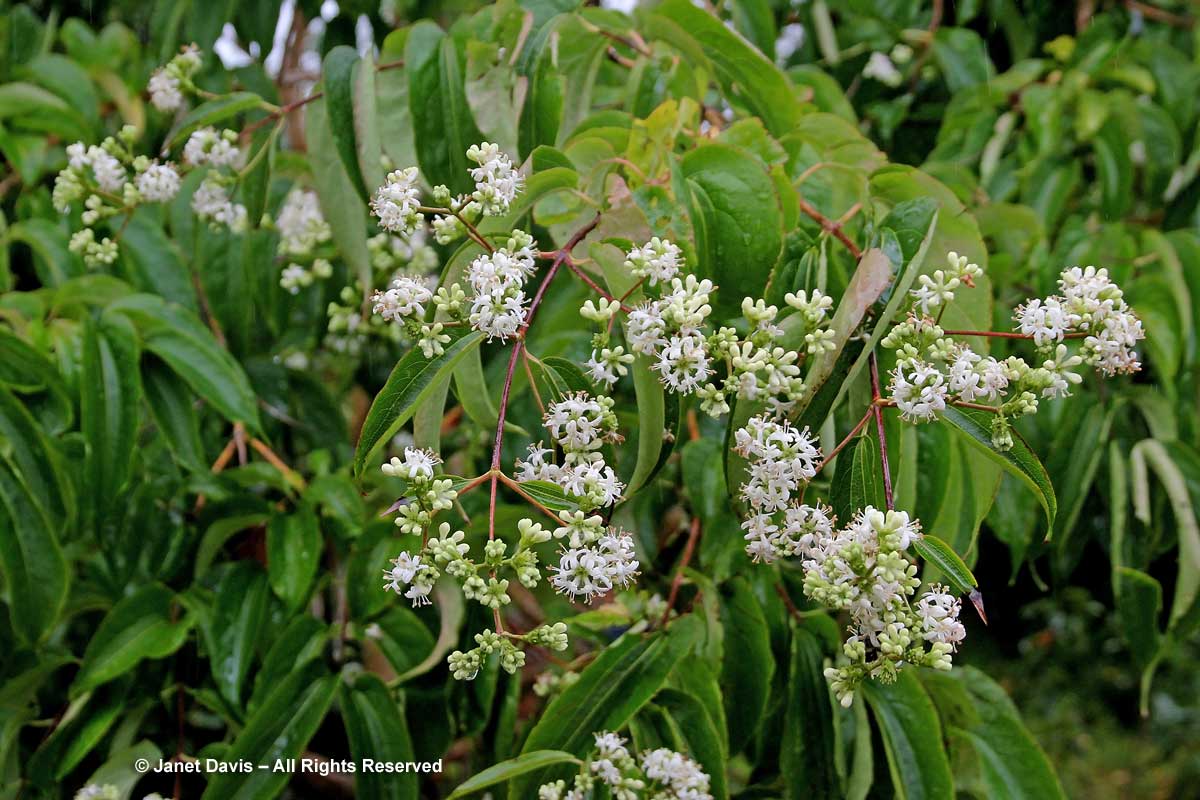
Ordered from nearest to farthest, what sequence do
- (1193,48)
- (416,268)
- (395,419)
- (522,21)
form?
(395,419) < (522,21) < (416,268) < (1193,48)

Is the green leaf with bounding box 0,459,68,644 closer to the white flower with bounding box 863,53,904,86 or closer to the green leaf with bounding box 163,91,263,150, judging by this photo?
the green leaf with bounding box 163,91,263,150

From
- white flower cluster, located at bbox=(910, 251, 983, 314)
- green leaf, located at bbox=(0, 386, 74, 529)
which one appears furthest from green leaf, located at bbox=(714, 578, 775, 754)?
green leaf, located at bbox=(0, 386, 74, 529)

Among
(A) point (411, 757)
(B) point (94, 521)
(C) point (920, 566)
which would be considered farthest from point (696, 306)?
(B) point (94, 521)

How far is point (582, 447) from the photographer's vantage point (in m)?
0.84

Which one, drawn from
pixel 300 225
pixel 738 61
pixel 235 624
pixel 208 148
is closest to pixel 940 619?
pixel 738 61

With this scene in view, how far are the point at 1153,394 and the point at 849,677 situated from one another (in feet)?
3.10

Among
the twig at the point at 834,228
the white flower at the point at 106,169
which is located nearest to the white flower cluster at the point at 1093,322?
the twig at the point at 834,228

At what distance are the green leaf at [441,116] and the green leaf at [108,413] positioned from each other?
0.45m

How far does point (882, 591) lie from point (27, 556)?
0.96 metres

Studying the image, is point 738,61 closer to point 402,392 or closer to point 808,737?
point 402,392

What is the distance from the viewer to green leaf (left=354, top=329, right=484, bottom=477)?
2.58 feet

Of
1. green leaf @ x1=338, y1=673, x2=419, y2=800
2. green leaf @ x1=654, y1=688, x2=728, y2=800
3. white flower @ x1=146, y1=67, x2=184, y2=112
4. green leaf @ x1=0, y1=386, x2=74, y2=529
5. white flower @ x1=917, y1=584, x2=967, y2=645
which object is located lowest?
green leaf @ x1=338, y1=673, x2=419, y2=800

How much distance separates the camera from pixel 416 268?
1476mm

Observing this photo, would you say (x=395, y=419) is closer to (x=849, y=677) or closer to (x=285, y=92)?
(x=849, y=677)
